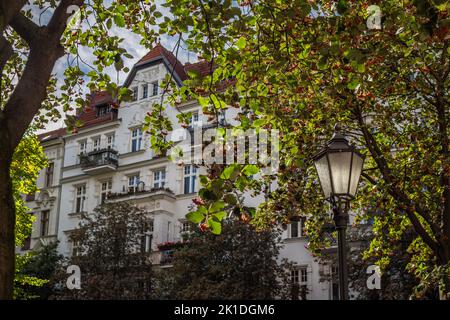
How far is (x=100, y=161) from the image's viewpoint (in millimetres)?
41062

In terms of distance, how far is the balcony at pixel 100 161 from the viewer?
40.6 m

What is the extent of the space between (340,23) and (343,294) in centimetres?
316

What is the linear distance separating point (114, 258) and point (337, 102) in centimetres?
2184

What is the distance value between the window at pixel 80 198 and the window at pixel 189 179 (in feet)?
27.3

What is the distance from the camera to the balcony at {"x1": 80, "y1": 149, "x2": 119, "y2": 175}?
133 feet

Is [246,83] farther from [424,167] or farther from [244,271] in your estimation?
[244,271]

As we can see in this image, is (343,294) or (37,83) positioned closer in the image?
(37,83)

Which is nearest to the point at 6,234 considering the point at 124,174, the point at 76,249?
the point at 76,249

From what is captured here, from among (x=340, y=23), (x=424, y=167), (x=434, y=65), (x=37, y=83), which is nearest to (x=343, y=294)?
(x=340, y=23)

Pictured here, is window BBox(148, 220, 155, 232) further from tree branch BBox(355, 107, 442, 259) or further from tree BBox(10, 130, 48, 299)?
tree branch BBox(355, 107, 442, 259)

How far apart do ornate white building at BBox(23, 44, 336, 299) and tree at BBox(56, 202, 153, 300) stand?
223cm

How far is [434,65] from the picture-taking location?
13055 mm

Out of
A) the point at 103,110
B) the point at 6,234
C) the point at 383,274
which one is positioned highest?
the point at 103,110

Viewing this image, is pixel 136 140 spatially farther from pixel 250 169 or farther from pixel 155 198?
pixel 250 169
